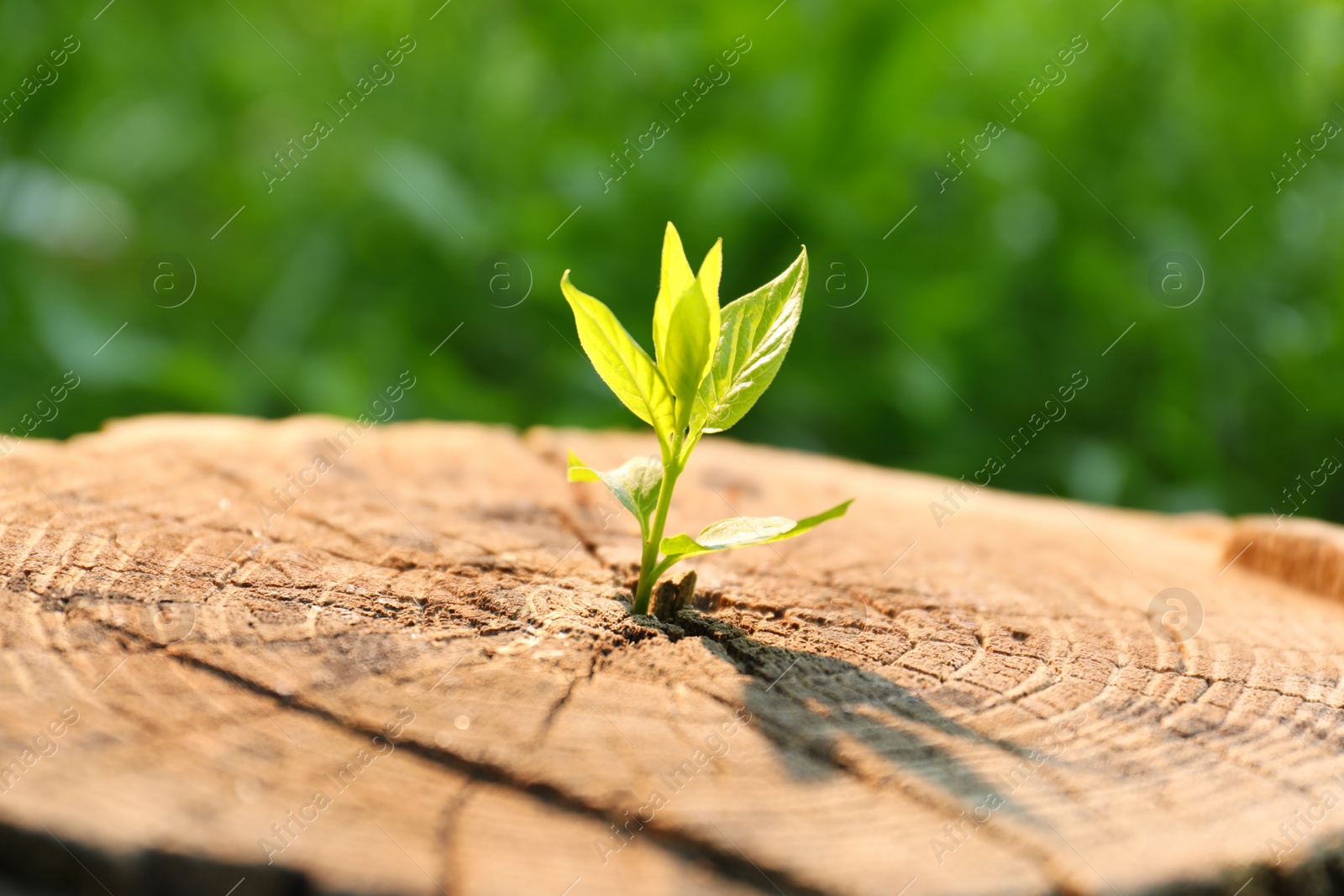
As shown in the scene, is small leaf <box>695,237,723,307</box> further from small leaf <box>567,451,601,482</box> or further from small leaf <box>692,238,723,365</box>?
small leaf <box>567,451,601,482</box>

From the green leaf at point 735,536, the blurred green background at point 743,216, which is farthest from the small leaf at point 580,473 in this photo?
the blurred green background at point 743,216

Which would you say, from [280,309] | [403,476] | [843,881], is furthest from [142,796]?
[280,309]

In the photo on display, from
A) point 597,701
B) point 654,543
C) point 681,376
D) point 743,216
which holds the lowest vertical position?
point 597,701

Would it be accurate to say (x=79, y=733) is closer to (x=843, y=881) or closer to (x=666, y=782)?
(x=666, y=782)

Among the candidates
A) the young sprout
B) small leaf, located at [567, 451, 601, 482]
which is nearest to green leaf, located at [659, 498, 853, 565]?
the young sprout

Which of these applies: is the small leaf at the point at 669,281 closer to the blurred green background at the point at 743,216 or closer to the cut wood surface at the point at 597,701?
the cut wood surface at the point at 597,701

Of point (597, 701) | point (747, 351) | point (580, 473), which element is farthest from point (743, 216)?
point (597, 701)

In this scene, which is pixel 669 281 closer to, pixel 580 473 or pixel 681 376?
pixel 681 376

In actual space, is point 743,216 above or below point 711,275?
above
